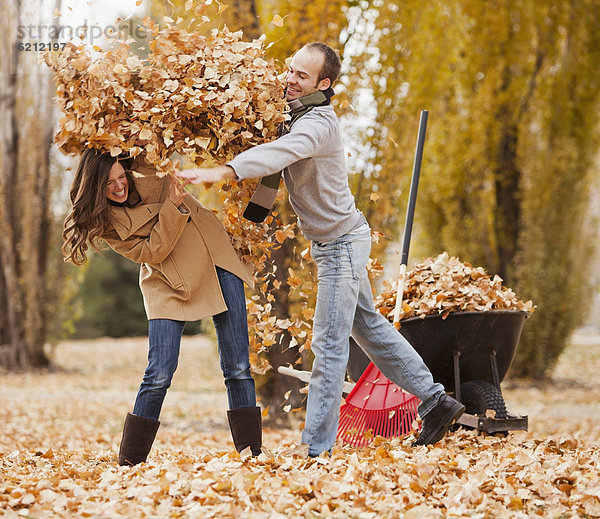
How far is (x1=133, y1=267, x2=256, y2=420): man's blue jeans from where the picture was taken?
11.4 feet

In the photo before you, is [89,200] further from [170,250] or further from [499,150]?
[499,150]

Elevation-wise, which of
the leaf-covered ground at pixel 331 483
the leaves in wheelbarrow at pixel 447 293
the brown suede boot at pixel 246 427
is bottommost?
the leaf-covered ground at pixel 331 483

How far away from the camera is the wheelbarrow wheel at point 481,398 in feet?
13.6

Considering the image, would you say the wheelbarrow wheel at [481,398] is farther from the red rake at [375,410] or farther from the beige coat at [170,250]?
the beige coat at [170,250]

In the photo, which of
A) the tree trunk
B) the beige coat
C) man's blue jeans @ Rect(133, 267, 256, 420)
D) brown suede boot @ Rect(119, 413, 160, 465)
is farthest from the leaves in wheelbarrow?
the tree trunk

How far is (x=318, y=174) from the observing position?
11.1ft

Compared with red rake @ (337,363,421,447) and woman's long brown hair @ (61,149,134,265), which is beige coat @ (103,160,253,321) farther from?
red rake @ (337,363,421,447)

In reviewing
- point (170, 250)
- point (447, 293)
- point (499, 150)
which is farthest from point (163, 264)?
point (499, 150)

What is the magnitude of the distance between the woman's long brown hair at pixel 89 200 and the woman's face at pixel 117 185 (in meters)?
0.03

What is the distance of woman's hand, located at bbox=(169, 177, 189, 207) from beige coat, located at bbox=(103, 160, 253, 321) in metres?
0.07

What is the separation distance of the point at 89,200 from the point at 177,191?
16.9 inches

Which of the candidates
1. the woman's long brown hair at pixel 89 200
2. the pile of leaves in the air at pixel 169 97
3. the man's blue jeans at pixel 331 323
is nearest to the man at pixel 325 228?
the man's blue jeans at pixel 331 323

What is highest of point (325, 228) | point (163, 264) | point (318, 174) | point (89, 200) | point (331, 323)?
point (318, 174)

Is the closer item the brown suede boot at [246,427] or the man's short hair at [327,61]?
the man's short hair at [327,61]
